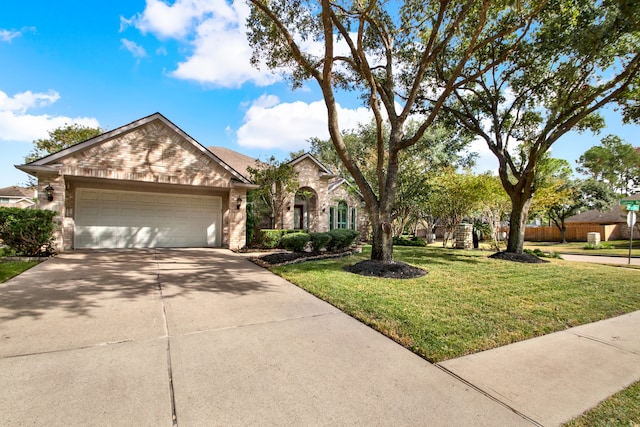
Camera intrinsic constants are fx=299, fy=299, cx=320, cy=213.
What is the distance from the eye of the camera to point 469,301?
510 centimetres

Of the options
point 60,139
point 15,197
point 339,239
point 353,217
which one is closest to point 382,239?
point 339,239

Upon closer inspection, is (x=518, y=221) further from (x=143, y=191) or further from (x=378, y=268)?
(x=143, y=191)

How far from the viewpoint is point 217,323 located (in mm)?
3930

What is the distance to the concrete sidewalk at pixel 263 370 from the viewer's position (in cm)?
221

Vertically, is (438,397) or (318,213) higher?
(318,213)

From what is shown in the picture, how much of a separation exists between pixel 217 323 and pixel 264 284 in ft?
7.49

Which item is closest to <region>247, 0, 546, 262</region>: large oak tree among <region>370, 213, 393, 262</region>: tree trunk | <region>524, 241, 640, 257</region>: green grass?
<region>370, 213, 393, 262</region>: tree trunk

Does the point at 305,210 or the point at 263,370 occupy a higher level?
the point at 305,210

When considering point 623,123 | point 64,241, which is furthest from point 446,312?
point 64,241

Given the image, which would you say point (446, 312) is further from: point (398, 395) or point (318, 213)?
point (318, 213)

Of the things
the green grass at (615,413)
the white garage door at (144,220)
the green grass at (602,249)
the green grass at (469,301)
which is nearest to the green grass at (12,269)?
the white garage door at (144,220)

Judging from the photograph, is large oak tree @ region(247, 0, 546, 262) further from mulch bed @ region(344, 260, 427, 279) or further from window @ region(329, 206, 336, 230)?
window @ region(329, 206, 336, 230)

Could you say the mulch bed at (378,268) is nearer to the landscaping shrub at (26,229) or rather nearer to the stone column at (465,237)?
the landscaping shrub at (26,229)

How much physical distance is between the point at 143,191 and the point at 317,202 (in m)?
9.16
